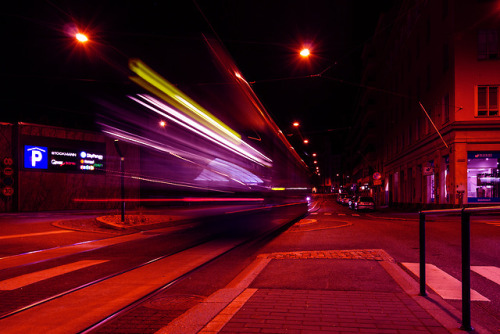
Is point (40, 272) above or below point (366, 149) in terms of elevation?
below

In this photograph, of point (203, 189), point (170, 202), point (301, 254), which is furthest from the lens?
point (170, 202)

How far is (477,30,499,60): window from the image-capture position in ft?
90.3

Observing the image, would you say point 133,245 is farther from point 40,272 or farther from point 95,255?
point 40,272

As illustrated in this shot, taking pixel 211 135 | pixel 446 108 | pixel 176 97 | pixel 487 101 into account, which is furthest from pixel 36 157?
pixel 487 101

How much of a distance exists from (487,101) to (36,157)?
111ft

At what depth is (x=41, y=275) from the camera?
809cm

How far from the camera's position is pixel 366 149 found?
70562mm

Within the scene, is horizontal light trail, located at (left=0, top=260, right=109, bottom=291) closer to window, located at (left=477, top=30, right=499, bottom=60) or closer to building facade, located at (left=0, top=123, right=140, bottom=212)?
building facade, located at (left=0, top=123, right=140, bottom=212)

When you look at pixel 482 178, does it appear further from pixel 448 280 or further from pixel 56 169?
pixel 56 169

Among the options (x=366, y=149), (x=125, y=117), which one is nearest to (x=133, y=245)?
(x=125, y=117)

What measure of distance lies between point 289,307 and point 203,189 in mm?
21402

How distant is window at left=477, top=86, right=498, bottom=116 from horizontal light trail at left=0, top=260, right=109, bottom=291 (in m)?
27.5

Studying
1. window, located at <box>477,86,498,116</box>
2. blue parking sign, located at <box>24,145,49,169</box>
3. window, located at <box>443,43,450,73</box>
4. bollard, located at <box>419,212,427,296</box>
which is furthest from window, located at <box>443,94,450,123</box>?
blue parking sign, located at <box>24,145,49,169</box>

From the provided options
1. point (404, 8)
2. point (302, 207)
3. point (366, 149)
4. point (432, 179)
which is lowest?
point (302, 207)
